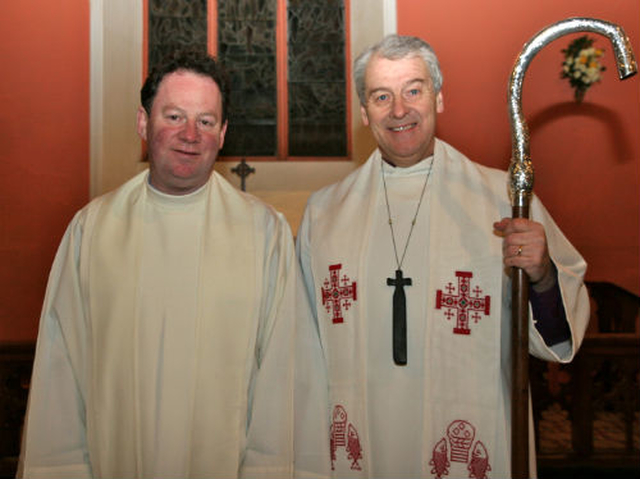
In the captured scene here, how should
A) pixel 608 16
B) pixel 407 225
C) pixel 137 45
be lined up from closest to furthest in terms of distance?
pixel 407 225 < pixel 608 16 < pixel 137 45

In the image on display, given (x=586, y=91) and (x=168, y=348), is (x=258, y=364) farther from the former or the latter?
(x=586, y=91)

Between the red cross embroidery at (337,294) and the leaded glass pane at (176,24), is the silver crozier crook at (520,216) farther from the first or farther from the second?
the leaded glass pane at (176,24)

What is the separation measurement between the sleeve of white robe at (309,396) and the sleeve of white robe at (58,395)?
844 mm

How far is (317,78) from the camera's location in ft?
24.8

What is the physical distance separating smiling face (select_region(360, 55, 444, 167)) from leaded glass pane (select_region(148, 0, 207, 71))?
4.74m

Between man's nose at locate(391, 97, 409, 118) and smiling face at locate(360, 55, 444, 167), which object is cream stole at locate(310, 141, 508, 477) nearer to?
smiling face at locate(360, 55, 444, 167)

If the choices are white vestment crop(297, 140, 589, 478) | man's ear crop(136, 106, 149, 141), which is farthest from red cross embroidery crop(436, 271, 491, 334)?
man's ear crop(136, 106, 149, 141)

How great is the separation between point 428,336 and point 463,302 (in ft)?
0.74

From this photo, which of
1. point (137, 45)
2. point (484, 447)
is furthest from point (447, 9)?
point (484, 447)

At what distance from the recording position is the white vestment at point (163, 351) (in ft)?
8.81

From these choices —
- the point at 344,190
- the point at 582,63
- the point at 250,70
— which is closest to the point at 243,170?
the point at 250,70

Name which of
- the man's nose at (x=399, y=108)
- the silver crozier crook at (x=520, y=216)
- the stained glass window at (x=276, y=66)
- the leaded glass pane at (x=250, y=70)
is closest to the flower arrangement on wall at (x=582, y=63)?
the stained glass window at (x=276, y=66)

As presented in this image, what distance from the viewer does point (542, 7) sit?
687 cm

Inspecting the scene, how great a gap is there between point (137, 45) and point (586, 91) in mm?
4575
